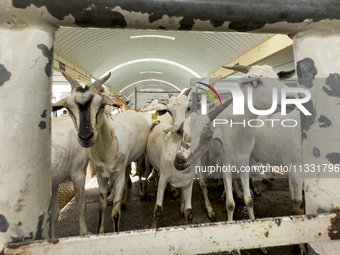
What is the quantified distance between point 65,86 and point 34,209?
41.0 feet

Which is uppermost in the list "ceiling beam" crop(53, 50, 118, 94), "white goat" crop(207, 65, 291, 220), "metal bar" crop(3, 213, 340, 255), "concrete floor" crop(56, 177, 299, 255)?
"ceiling beam" crop(53, 50, 118, 94)

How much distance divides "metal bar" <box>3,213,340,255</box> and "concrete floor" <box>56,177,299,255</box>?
6.84 feet

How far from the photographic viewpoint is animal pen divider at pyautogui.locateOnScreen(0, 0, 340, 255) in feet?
2.71

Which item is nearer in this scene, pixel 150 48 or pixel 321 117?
pixel 321 117

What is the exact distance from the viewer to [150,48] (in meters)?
13.0

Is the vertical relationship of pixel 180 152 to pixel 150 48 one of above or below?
below

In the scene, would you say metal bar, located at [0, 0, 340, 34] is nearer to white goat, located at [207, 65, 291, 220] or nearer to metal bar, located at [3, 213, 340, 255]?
metal bar, located at [3, 213, 340, 255]

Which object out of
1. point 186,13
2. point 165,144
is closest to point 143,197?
point 165,144

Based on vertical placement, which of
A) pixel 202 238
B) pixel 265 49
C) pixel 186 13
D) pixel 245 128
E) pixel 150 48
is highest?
pixel 150 48

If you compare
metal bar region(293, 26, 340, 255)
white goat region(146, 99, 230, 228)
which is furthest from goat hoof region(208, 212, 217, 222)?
metal bar region(293, 26, 340, 255)

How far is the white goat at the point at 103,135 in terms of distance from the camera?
1.86 m

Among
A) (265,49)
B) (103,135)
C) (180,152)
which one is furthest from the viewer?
(265,49)

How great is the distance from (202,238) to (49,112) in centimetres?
100

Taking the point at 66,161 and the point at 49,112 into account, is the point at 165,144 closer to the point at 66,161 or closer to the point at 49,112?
the point at 66,161
